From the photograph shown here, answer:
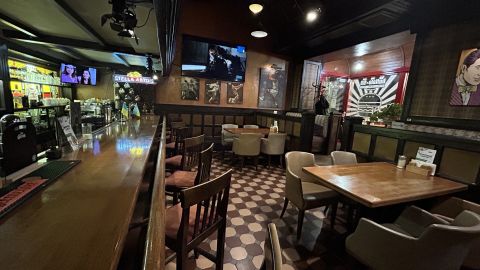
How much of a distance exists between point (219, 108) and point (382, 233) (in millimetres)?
5430

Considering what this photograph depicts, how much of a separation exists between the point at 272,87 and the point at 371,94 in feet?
14.5

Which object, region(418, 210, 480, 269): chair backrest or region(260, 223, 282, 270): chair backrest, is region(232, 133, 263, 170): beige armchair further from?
region(260, 223, 282, 270): chair backrest

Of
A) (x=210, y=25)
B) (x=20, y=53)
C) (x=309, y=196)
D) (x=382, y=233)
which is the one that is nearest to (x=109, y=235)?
(x=382, y=233)

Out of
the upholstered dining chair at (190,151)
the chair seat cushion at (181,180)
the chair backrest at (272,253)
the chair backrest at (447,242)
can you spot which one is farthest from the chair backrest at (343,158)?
the chair backrest at (272,253)

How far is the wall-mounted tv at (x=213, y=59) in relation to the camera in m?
5.75

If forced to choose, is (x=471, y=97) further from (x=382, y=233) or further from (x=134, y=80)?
(x=134, y=80)

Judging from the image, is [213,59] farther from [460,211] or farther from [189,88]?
[460,211]

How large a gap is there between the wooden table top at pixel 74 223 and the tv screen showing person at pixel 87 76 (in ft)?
28.4

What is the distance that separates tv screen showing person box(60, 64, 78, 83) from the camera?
698 centimetres

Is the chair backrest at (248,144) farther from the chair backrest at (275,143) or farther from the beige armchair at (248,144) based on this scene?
the chair backrest at (275,143)

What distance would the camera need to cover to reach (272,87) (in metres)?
6.88

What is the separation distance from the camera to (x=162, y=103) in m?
5.86

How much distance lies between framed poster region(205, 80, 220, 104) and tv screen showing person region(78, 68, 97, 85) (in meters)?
5.40

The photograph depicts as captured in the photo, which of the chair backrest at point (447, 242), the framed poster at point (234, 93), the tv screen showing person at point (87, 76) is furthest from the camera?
the tv screen showing person at point (87, 76)
